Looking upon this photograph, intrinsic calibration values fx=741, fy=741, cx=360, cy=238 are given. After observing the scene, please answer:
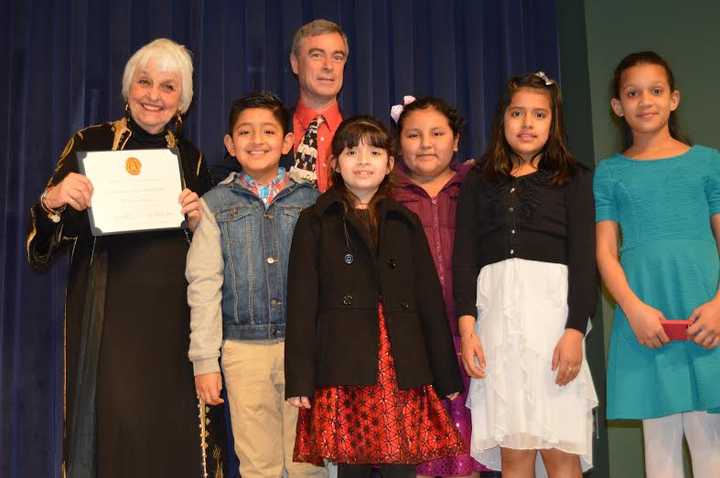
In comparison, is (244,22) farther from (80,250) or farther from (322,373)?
(322,373)

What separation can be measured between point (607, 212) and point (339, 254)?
42.6 inches

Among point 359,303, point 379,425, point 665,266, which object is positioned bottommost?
point 379,425

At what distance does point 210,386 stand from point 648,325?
154 cm

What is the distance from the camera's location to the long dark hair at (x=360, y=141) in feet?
8.64

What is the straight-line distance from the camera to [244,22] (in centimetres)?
386

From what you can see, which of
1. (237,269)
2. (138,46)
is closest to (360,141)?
(237,269)

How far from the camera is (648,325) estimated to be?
2572 millimetres

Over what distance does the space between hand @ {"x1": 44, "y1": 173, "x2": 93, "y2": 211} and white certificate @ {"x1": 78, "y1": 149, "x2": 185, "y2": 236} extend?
3 centimetres

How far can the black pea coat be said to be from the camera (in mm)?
2424

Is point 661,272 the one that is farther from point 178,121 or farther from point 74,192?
point 74,192

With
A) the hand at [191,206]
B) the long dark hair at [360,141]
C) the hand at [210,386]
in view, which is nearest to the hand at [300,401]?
the hand at [210,386]

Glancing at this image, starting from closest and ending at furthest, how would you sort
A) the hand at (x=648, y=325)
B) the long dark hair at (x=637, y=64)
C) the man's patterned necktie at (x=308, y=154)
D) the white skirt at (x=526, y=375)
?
the white skirt at (x=526, y=375) → the hand at (x=648, y=325) → the long dark hair at (x=637, y=64) → the man's patterned necktie at (x=308, y=154)

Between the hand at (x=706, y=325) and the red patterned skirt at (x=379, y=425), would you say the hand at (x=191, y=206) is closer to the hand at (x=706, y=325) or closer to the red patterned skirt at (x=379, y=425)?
the red patterned skirt at (x=379, y=425)

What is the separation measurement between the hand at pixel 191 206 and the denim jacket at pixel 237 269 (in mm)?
29
